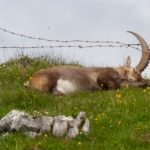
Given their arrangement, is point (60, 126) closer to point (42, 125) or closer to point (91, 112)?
point (42, 125)

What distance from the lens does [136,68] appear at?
19266 mm

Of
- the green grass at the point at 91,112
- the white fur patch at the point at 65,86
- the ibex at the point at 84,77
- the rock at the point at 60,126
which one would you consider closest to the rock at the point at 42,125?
the rock at the point at 60,126

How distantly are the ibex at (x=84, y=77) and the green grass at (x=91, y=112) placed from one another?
0.64 meters

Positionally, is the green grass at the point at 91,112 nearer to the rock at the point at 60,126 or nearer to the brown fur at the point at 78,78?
the rock at the point at 60,126

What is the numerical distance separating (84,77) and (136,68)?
2143 millimetres

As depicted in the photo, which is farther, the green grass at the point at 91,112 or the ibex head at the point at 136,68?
the ibex head at the point at 136,68

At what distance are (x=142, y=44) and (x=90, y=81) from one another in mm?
1885

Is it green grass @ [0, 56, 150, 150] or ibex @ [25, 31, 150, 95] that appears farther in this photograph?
ibex @ [25, 31, 150, 95]

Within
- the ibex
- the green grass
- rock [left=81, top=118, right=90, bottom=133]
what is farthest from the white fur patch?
rock [left=81, top=118, right=90, bottom=133]

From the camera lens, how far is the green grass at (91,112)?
11180 millimetres

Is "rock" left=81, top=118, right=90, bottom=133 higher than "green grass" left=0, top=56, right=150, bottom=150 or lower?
higher

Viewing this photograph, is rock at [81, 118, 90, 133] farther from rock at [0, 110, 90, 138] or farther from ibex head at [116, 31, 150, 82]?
ibex head at [116, 31, 150, 82]

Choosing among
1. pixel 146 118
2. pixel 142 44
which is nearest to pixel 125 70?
pixel 142 44

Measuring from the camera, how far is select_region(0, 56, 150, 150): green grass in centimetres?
1118
